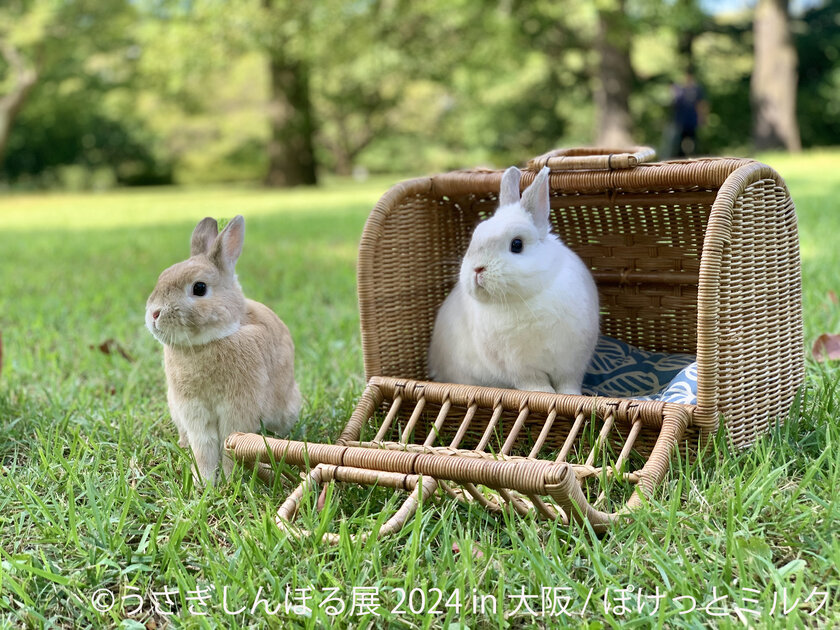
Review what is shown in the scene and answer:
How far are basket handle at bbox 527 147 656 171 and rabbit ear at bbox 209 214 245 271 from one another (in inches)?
35.4

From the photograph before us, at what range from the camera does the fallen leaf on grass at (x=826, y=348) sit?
274cm

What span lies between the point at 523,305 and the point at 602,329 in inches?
31.3

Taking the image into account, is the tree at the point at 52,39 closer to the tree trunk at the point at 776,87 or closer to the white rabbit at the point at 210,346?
the tree trunk at the point at 776,87

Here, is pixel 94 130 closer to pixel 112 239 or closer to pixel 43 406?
pixel 112 239

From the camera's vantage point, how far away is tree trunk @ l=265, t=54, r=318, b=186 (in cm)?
1656

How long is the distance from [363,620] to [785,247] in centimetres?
151

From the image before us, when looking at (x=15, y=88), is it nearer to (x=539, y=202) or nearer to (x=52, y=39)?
(x=52, y=39)

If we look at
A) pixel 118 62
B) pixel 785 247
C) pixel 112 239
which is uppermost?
pixel 118 62

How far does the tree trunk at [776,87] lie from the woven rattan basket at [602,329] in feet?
45.8

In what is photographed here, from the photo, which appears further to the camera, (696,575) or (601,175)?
(601,175)

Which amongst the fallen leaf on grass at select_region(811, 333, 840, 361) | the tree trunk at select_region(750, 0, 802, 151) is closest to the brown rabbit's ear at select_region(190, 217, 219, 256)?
the fallen leaf on grass at select_region(811, 333, 840, 361)

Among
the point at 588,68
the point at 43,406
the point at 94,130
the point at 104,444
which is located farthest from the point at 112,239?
the point at 94,130

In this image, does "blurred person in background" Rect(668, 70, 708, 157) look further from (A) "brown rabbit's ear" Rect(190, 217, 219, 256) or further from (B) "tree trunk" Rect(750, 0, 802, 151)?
(A) "brown rabbit's ear" Rect(190, 217, 219, 256)

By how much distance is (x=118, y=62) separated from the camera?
21047 millimetres
